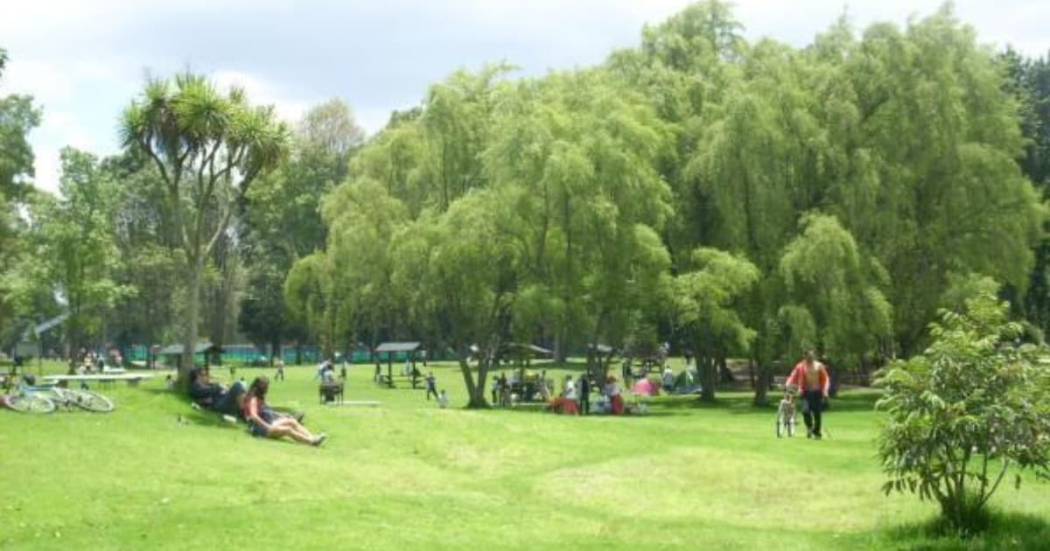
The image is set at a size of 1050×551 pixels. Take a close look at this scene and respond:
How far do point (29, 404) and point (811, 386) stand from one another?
14364mm

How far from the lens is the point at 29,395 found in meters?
18.4

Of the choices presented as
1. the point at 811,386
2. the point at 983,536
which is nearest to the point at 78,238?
the point at 811,386

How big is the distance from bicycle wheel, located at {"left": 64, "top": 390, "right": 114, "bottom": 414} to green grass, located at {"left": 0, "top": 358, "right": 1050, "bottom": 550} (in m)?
0.40

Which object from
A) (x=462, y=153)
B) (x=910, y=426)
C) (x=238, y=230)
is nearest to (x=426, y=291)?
(x=462, y=153)

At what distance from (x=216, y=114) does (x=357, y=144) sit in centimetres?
5840

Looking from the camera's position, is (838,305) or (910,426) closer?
(910,426)

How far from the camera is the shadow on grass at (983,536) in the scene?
11844mm

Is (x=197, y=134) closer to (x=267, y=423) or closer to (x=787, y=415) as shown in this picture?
(x=267, y=423)

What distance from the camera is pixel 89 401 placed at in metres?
19.0

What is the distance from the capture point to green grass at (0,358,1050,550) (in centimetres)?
1170

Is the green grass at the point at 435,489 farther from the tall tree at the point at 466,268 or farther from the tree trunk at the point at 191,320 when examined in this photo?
the tall tree at the point at 466,268

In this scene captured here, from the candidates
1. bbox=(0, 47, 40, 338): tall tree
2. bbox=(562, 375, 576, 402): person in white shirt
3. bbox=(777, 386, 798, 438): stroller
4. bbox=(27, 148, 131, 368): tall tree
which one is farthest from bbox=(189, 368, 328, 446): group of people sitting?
bbox=(0, 47, 40, 338): tall tree

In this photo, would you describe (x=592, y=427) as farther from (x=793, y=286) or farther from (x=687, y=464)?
(x=793, y=286)

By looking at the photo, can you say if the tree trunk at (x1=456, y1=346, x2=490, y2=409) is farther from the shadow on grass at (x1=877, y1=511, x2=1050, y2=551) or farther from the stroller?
the shadow on grass at (x1=877, y1=511, x2=1050, y2=551)
